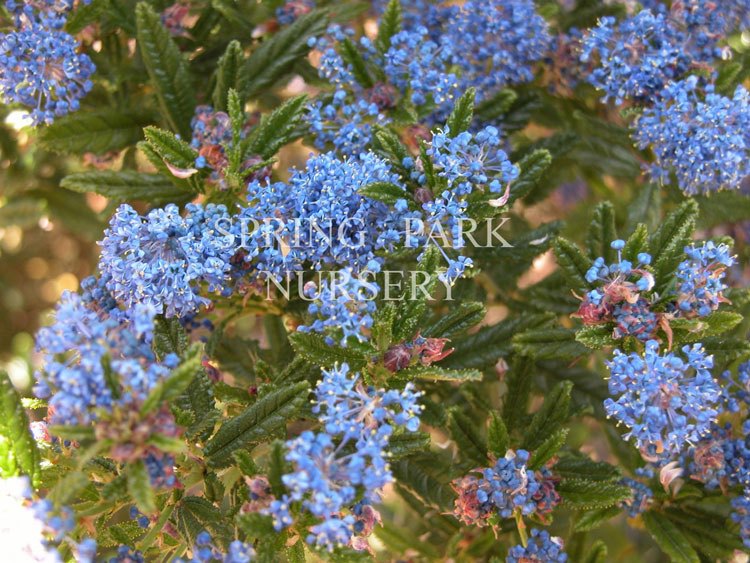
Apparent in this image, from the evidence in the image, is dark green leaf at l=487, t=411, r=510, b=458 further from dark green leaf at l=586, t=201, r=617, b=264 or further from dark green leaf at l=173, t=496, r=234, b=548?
dark green leaf at l=173, t=496, r=234, b=548

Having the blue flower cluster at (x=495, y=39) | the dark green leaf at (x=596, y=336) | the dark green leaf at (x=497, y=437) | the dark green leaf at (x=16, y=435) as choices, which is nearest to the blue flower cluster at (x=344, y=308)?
the dark green leaf at (x=497, y=437)

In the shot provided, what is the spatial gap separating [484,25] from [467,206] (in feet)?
3.86

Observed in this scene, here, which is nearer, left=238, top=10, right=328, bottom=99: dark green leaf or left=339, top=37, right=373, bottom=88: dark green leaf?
left=339, top=37, right=373, bottom=88: dark green leaf

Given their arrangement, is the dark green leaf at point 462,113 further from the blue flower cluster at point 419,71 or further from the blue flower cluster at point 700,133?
the blue flower cluster at point 700,133

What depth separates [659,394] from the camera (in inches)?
101

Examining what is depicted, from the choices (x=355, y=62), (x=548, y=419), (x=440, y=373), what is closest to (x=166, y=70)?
(x=355, y=62)

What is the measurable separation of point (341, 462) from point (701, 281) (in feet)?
4.68

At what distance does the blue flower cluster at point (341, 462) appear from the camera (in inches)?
86.0

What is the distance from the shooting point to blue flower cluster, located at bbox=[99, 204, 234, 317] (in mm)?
2643

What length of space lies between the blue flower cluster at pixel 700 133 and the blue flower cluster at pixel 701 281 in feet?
1.87

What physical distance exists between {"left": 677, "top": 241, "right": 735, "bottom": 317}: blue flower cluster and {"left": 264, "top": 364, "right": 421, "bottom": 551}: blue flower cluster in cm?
108

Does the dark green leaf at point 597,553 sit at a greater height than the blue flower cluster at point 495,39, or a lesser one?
lesser

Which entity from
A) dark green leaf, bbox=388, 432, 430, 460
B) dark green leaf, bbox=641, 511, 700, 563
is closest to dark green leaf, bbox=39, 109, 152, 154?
dark green leaf, bbox=388, 432, 430, 460

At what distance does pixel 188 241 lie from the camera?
2662 mm
